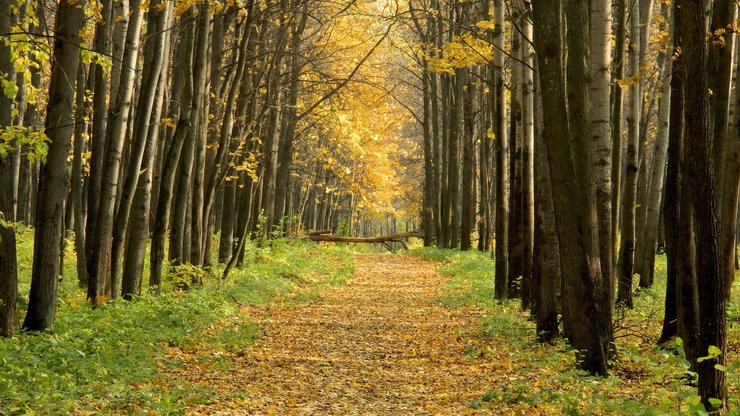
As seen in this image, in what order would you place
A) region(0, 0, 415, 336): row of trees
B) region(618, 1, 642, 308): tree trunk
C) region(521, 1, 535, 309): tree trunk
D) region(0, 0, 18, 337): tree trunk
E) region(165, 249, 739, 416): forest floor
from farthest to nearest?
region(618, 1, 642, 308): tree trunk → region(521, 1, 535, 309): tree trunk → region(0, 0, 415, 336): row of trees → region(0, 0, 18, 337): tree trunk → region(165, 249, 739, 416): forest floor

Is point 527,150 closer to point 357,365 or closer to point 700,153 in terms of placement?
point 357,365

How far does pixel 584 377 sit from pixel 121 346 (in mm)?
5023

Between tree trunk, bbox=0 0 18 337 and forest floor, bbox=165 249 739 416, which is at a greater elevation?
tree trunk, bbox=0 0 18 337

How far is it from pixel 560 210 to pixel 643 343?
3.36m

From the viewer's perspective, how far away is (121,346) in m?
8.23

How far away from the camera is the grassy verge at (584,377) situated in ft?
20.0

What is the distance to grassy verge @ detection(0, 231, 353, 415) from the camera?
596 cm

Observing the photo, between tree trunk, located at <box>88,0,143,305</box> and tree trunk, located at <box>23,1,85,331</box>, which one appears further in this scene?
tree trunk, located at <box>88,0,143,305</box>

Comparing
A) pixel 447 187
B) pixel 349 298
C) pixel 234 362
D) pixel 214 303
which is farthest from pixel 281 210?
pixel 234 362

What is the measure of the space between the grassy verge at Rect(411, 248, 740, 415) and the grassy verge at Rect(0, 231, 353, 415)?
3084mm

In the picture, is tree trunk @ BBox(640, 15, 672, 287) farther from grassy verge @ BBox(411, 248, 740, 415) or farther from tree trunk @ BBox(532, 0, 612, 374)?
tree trunk @ BBox(532, 0, 612, 374)

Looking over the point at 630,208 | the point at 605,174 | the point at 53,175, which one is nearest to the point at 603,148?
the point at 605,174

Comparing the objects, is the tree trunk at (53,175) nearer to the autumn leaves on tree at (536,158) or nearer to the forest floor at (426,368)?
the autumn leaves on tree at (536,158)

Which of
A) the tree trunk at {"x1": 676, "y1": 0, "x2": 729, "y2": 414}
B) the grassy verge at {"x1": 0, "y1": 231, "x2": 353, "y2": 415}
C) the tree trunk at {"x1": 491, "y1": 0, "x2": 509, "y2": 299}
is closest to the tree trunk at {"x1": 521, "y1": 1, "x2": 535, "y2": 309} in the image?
the tree trunk at {"x1": 491, "y1": 0, "x2": 509, "y2": 299}
